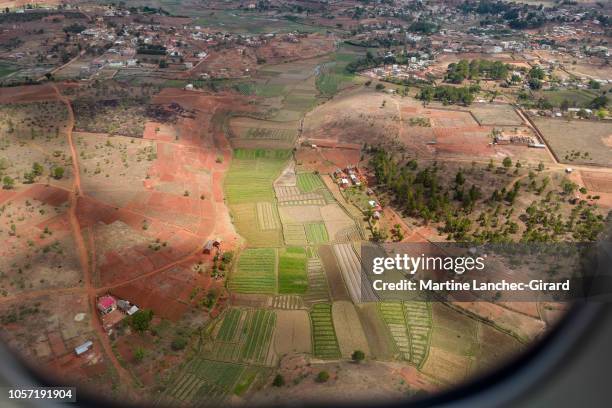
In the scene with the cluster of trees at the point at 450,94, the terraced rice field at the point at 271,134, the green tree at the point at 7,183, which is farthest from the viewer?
the cluster of trees at the point at 450,94

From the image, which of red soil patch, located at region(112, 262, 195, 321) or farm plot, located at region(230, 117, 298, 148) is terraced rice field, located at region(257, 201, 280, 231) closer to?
red soil patch, located at region(112, 262, 195, 321)

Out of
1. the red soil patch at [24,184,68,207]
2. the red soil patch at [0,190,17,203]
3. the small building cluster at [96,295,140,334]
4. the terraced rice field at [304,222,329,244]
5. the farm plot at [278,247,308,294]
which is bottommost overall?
the farm plot at [278,247,308,294]

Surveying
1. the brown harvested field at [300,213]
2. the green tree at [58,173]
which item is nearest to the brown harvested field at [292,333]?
the brown harvested field at [300,213]

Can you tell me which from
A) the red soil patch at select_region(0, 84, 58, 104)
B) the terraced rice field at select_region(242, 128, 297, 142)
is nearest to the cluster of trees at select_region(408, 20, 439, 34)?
the terraced rice field at select_region(242, 128, 297, 142)

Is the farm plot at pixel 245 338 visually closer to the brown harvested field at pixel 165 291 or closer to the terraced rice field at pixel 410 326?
the brown harvested field at pixel 165 291

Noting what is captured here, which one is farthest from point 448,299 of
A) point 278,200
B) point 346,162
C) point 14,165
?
point 14,165

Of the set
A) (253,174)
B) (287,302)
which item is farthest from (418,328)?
(253,174)
